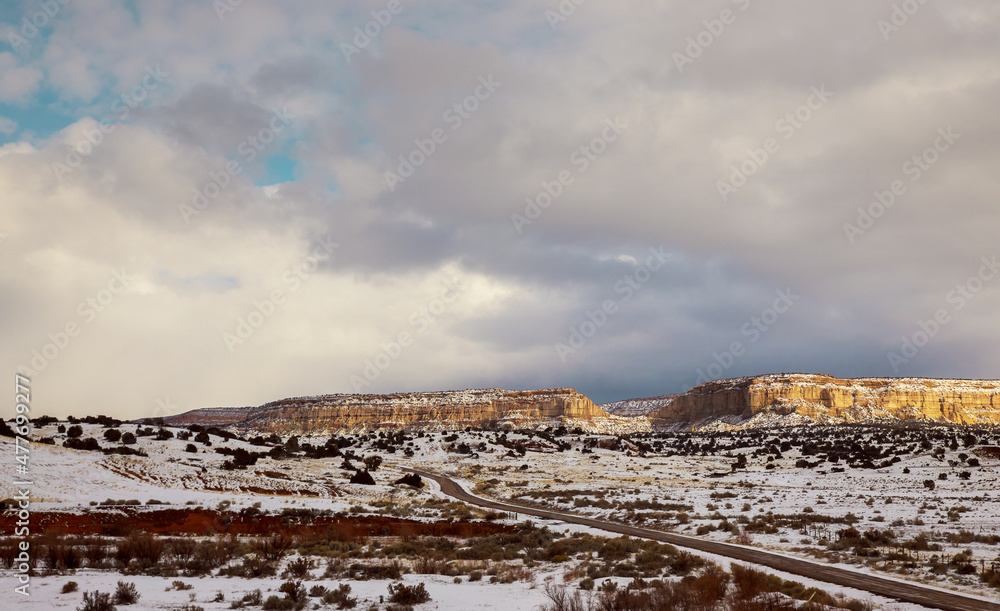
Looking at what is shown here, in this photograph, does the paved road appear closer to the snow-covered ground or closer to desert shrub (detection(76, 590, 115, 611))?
the snow-covered ground

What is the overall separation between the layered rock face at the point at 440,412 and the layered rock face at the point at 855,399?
3091 centimetres

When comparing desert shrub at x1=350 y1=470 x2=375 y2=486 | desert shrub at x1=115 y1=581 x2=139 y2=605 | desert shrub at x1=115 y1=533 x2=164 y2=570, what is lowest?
desert shrub at x1=350 y1=470 x2=375 y2=486

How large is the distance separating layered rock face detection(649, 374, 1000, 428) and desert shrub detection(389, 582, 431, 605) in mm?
141344

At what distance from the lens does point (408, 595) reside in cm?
1356

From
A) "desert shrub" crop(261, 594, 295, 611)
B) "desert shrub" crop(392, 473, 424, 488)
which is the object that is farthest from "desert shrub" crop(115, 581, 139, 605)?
"desert shrub" crop(392, 473, 424, 488)

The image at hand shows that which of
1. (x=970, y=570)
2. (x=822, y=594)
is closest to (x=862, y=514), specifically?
(x=970, y=570)

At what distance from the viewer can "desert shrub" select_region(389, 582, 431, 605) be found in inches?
529

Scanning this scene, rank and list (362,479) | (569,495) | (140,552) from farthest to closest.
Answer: (362,479), (569,495), (140,552)

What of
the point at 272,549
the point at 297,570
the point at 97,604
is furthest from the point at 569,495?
the point at 97,604

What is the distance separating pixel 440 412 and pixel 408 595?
152 m

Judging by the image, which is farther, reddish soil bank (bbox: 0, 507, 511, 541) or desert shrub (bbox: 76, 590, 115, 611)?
reddish soil bank (bbox: 0, 507, 511, 541)

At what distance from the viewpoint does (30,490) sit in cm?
2922

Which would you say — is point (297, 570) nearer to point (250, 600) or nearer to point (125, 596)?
point (250, 600)

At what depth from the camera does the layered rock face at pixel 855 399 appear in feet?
465
